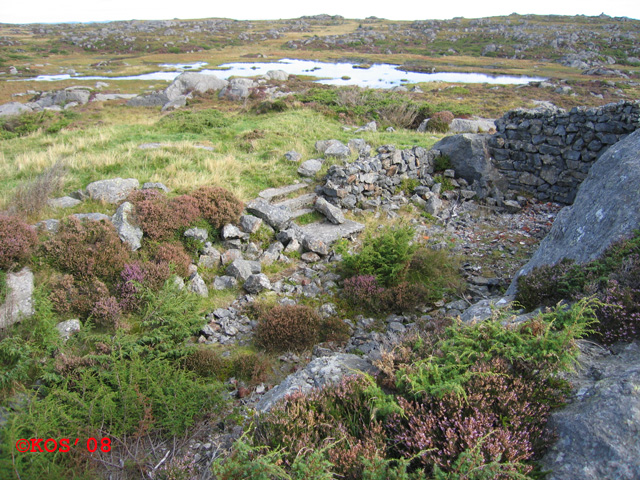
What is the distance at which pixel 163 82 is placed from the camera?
55688mm

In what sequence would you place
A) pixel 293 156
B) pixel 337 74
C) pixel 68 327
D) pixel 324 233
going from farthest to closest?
pixel 337 74 → pixel 293 156 → pixel 324 233 → pixel 68 327

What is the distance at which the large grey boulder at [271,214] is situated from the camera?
33.6 ft

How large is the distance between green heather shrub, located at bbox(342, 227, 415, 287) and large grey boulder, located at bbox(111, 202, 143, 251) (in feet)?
15.8

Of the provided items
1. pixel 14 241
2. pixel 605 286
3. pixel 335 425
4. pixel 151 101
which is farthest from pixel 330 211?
pixel 151 101

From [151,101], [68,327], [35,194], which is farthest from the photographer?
[151,101]

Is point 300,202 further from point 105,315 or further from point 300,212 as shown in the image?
point 105,315

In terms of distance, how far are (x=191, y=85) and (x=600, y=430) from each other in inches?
1692

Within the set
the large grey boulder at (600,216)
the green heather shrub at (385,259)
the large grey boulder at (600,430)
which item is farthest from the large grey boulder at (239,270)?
the large grey boulder at (600,430)

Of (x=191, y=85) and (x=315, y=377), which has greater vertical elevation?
(x=191, y=85)

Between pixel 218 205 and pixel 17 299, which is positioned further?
pixel 218 205

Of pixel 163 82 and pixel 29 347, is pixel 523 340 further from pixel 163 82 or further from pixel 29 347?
pixel 163 82

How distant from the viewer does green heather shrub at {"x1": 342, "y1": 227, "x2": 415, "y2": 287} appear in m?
8.52

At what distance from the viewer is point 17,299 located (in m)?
6.57

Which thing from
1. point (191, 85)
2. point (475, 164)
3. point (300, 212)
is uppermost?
point (191, 85)
